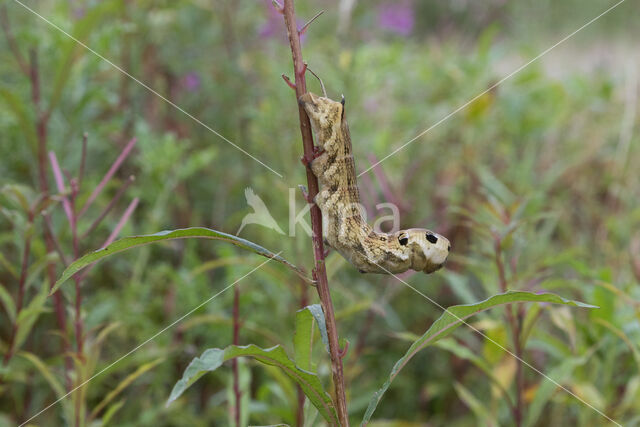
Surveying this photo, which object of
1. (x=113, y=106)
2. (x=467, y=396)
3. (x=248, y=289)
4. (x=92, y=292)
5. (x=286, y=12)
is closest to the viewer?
(x=286, y=12)

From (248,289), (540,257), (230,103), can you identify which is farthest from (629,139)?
(248,289)

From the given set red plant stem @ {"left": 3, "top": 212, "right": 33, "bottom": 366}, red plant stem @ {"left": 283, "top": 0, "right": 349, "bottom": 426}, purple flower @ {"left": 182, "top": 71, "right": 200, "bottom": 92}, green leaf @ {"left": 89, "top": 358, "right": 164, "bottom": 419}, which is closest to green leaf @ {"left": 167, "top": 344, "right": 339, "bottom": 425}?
red plant stem @ {"left": 283, "top": 0, "right": 349, "bottom": 426}

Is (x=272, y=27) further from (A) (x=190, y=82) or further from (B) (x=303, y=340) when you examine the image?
(B) (x=303, y=340)

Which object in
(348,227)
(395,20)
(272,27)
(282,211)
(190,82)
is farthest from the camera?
(395,20)

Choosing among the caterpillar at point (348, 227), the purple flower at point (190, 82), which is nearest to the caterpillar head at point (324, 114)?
the caterpillar at point (348, 227)

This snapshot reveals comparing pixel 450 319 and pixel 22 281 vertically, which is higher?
pixel 22 281

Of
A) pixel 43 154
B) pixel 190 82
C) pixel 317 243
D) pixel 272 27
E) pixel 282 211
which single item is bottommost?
pixel 317 243

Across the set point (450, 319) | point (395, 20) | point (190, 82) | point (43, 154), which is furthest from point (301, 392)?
point (395, 20)

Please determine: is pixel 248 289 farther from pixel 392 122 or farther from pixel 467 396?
pixel 392 122
